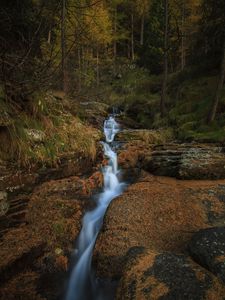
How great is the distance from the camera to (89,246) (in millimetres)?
5449

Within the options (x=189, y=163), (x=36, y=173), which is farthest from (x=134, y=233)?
(x=189, y=163)

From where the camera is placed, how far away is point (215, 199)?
595cm

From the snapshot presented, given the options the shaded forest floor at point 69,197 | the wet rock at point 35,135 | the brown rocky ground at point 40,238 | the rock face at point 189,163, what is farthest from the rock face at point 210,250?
the wet rock at point 35,135

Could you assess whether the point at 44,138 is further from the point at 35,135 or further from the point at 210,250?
the point at 210,250

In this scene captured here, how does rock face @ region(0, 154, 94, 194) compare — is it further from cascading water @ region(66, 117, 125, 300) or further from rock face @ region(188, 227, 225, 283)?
rock face @ region(188, 227, 225, 283)

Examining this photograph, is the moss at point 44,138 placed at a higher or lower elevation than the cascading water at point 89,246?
higher

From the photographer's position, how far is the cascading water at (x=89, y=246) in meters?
4.56

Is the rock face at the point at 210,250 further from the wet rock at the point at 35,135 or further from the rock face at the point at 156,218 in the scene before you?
the wet rock at the point at 35,135

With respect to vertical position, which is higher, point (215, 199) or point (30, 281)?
point (215, 199)

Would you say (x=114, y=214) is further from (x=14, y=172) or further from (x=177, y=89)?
(x=177, y=89)

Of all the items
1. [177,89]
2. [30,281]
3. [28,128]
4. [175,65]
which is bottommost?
[30,281]

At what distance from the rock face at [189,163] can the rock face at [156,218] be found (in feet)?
1.58

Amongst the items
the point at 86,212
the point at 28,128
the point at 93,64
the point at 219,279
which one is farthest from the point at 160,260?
the point at 93,64

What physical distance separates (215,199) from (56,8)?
15.7 ft
